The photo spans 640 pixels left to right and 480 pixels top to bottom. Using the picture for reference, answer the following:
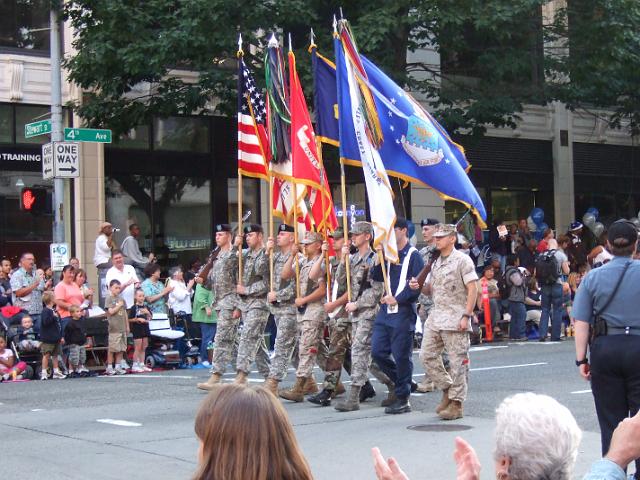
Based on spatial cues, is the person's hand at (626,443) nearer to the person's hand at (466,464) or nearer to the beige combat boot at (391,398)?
the person's hand at (466,464)

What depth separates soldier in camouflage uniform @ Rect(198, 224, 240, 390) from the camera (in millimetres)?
13508

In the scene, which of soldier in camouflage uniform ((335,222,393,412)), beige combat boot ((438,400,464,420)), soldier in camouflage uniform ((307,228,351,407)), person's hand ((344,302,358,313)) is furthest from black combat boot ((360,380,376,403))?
beige combat boot ((438,400,464,420))

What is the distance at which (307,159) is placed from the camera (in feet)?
43.7

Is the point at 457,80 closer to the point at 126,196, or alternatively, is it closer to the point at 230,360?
the point at 126,196

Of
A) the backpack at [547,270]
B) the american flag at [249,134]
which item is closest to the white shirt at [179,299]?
the american flag at [249,134]

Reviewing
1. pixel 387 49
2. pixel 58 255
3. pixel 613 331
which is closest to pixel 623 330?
pixel 613 331

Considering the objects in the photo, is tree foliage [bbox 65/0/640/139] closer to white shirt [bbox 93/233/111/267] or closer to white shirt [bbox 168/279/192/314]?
white shirt [bbox 93/233/111/267]

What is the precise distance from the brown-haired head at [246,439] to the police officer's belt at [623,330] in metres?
4.10

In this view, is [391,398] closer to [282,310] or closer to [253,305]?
[282,310]

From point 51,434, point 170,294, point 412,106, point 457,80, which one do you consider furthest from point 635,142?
point 51,434

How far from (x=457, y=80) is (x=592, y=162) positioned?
29.2ft

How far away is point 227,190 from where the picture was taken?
86.7 feet

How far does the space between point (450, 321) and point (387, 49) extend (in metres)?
13.0

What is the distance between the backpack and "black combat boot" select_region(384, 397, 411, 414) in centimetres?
1014
